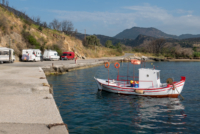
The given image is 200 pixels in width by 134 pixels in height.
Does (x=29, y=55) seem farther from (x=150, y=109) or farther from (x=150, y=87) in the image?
(x=150, y=109)

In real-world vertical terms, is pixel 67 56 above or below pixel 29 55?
above

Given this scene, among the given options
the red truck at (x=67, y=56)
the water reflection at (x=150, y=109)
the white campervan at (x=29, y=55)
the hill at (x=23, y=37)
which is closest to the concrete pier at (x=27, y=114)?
the water reflection at (x=150, y=109)

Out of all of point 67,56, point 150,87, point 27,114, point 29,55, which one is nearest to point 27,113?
point 27,114

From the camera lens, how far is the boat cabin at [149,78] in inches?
722

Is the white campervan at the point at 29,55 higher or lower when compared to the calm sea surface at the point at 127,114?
higher

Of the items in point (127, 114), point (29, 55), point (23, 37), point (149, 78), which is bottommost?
point (127, 114)

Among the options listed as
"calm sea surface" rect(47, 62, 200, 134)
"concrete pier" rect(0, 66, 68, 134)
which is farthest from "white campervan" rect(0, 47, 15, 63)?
"concrete pier" rect(0, 66, 68, 134)

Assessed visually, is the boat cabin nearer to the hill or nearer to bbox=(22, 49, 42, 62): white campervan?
bbox=(22, 49, 42, 62): white campervan

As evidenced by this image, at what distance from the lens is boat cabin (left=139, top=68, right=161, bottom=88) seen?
60.1 ft

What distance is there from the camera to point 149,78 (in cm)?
1853

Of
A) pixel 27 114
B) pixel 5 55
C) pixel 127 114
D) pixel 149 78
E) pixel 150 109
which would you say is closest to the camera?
pixel 27 114

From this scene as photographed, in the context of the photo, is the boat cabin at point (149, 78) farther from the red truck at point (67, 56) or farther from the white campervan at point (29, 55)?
the red truck at point (67, 56)

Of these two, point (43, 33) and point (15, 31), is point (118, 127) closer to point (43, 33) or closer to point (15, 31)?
point (15, 31)

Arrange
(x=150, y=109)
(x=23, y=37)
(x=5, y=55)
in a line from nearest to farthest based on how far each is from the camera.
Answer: (x=150, y=109) → (x=5, y=55) → (x=23, y=37)
